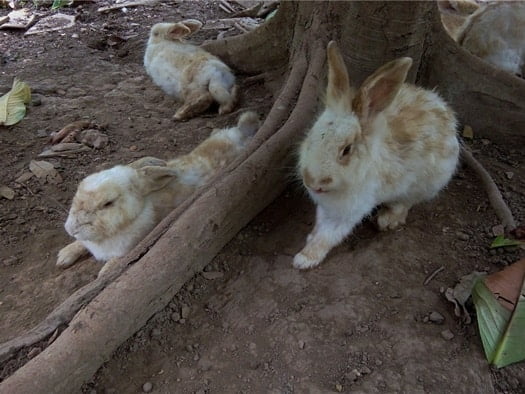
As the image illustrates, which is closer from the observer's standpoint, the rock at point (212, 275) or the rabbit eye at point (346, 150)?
the rabbit eye at point (346, 150)

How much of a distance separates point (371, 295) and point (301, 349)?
0.49 m

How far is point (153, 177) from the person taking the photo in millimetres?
3438

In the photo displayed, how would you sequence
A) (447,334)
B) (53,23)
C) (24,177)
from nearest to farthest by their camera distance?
(447,334) < (24,177) < (53,23)

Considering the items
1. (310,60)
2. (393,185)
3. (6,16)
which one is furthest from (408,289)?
(6,16)

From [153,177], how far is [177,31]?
3.09 metres

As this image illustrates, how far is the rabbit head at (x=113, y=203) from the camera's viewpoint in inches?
124

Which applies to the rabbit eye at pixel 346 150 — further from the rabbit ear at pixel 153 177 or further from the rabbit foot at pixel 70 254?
the rabbit foot at pixel 70 254

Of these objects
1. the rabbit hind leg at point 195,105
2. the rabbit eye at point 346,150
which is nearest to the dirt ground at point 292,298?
the rabbit hind leg at point 195,105

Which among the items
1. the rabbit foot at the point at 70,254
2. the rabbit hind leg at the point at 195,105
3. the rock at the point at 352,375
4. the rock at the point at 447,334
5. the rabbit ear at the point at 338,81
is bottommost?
the rabbit hind leg at the point at 195,105

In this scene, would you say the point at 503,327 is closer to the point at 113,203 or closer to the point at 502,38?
the point at 113,203

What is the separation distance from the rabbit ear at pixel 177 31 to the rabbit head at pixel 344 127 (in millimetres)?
3597

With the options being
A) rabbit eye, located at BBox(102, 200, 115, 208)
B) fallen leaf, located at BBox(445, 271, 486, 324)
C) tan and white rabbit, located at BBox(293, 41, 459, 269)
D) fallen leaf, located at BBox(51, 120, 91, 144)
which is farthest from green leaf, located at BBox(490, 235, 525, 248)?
fallen leaf, located at BBox(51, 120, 91, 144)

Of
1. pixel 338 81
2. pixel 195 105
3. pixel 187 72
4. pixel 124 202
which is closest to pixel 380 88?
pixel 338 81

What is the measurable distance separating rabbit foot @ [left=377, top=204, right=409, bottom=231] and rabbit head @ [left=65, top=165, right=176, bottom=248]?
4.59 ft
